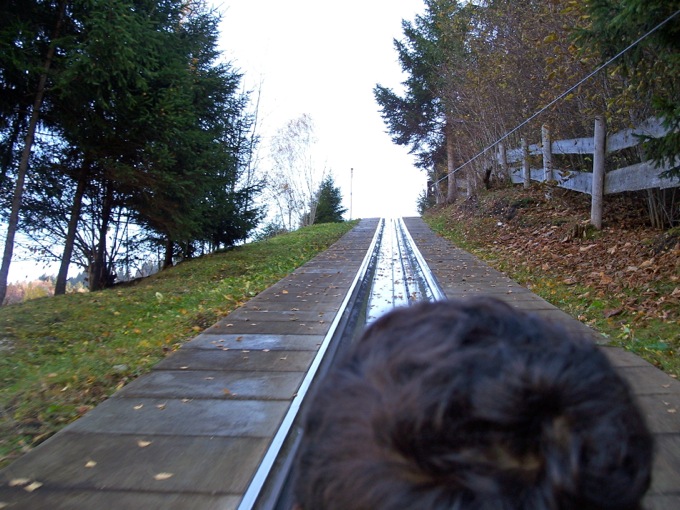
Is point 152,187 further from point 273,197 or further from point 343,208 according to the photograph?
point 343,208

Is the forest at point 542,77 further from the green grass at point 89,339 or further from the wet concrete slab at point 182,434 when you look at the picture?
the green grass at point 89,339

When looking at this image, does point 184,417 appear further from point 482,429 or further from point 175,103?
point 175,103

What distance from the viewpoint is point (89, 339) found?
754 centimetres

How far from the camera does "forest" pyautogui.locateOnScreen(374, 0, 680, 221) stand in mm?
→ 6445

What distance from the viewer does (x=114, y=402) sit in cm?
445

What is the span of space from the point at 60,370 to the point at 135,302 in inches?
183

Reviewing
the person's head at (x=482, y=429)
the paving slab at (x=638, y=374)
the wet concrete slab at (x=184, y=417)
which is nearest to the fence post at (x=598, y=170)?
the paving slab at (x=638, y=374)

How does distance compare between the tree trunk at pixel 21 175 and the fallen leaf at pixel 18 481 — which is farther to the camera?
the tree trunk at pixel 21 175

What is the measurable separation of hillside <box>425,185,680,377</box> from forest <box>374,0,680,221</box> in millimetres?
892

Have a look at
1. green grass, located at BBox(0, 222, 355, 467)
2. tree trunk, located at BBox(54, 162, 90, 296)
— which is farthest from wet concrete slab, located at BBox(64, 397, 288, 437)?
tree trunk, located at BBox(54, 162, 90, 296)

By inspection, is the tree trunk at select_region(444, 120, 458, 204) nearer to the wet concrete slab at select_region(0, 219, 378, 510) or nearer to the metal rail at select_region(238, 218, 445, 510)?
the metal rail at select_region(238, 218, 445, 510)

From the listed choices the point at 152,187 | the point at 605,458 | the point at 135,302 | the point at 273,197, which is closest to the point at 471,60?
the point at 152,187

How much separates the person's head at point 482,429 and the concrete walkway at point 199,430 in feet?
2.58

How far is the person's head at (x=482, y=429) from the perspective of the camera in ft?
2.15
